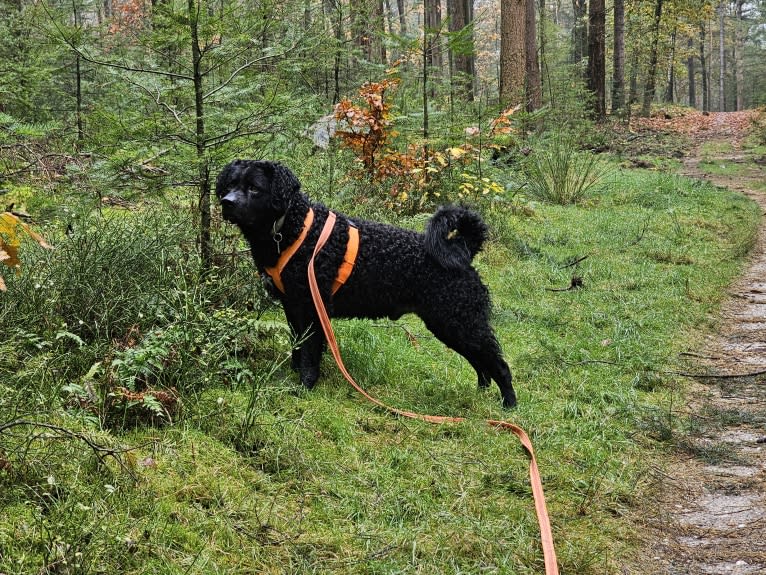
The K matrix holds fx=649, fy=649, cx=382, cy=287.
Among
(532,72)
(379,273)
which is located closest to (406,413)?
(379,273)

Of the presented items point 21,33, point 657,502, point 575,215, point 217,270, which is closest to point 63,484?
point 217,270

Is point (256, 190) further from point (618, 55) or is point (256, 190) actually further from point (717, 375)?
point (618, 55)

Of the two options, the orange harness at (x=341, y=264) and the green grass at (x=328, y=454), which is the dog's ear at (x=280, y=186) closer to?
the orange harness at (x=341, y=264)

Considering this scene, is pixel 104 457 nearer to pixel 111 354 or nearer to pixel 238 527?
pixel 238 527

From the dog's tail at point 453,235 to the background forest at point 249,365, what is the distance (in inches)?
40.1

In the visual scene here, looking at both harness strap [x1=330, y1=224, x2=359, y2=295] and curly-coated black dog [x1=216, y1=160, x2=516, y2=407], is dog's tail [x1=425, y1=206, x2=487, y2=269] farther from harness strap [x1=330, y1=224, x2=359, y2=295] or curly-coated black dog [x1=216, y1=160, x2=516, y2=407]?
harness strap [x1=330, y1=224, x2=359, y2=295]

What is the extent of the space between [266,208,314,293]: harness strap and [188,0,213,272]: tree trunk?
2.25 feet

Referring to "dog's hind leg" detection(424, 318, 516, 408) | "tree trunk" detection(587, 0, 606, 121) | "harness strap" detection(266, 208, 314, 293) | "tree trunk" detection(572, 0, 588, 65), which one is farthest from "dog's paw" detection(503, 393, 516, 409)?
"tree trunk" detection(572, 0, 588, 65)

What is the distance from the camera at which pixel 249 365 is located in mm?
4590

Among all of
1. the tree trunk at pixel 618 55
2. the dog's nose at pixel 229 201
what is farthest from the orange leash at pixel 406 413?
the tree trunk at pixel 618 55

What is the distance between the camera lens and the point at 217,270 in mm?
5086

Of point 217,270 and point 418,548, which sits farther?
point 217,270

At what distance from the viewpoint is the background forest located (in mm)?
2711

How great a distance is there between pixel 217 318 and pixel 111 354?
2.43ft
